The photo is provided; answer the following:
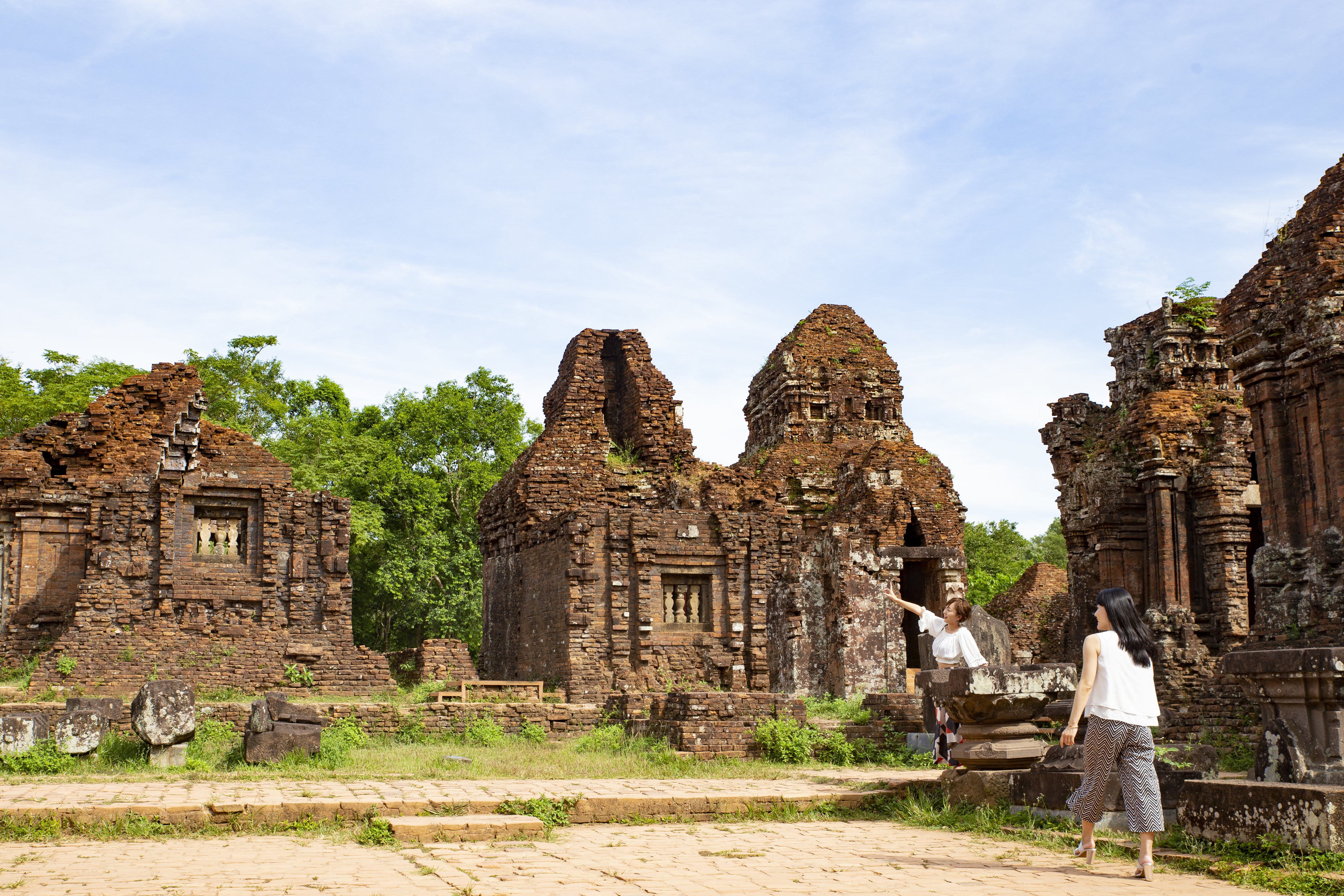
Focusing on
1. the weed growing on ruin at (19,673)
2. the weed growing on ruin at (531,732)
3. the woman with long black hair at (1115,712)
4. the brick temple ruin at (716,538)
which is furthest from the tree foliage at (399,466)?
the woman with long black hair at (1115,712)

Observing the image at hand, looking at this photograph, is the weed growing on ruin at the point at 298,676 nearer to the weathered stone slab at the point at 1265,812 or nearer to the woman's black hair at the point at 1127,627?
the weathered stone slab at the point at 1265,812

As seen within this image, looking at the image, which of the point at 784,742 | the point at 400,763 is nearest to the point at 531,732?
the point at 400,763

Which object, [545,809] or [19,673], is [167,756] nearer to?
[545,809]

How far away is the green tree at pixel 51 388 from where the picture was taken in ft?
113

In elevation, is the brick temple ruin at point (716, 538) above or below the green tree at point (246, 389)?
below

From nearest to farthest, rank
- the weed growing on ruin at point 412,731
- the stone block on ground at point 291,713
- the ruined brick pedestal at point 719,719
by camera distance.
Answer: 1. the stone block on ground at point 291,713
2. the ruined brick pedestal at point 719,719
3. the weed growing on ruin at point 412,731

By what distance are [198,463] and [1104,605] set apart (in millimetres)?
19396

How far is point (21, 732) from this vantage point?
13641 millimetres

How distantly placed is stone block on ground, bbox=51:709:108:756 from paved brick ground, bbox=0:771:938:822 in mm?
2428

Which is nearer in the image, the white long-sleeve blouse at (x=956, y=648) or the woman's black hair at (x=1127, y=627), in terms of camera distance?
the woman's black hair at (x=1127, y=627)

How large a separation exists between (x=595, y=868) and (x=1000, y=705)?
4543 millimetres

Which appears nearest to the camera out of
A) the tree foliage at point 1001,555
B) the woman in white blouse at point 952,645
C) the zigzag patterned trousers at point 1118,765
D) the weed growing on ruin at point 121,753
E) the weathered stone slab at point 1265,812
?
the weathered stone slab at point 1265,812

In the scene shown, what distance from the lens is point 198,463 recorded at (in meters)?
23.0

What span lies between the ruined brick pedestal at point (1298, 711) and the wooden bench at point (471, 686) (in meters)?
13.1
